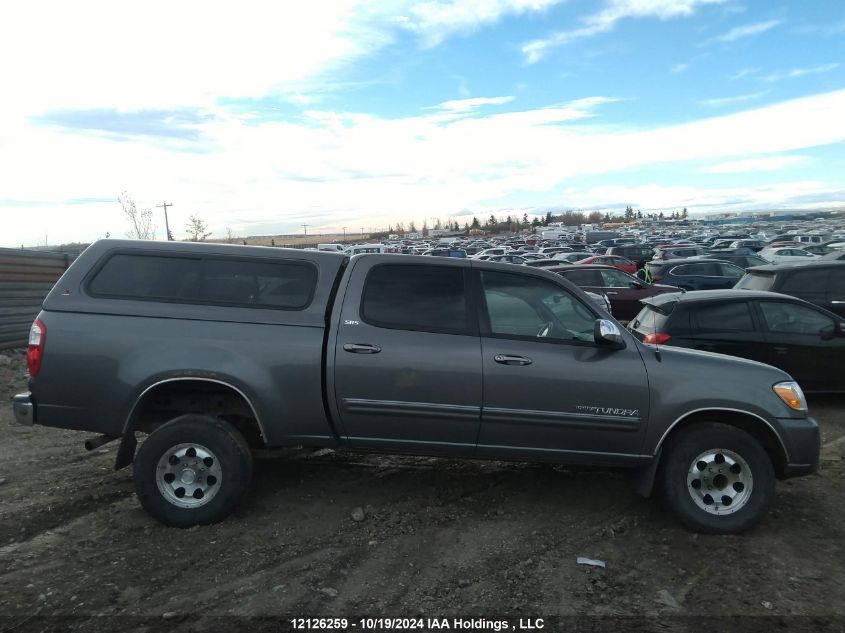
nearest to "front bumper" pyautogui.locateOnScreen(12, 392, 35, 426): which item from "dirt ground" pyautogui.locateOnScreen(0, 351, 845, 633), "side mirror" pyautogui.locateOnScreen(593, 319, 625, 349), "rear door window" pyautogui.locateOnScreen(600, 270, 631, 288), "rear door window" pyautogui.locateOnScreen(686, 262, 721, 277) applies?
"dirt ground" pyautogui.locateOnScreen(0, 351, 845, 633)

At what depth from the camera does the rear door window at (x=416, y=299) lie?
4.43 m

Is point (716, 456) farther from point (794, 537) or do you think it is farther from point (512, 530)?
point (512, 530)

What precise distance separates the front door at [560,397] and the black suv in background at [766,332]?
139 inches

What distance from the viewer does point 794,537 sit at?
14.2 ft

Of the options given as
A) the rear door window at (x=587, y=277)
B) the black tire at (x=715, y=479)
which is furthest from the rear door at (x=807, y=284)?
the black tire at (x=715, y=479)

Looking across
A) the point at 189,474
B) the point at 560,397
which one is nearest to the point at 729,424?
the point at 560,397

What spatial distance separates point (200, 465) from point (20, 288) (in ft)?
26.4

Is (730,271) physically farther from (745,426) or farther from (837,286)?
(745,426)

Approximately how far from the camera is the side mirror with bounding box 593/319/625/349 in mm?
4227

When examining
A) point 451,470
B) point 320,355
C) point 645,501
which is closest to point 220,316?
point 320,355

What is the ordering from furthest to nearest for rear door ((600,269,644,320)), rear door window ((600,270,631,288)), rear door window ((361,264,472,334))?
rear door window ((600,270,631,288)), rear door ((600,269,644,320)), rear door window ((361,264,472,334))

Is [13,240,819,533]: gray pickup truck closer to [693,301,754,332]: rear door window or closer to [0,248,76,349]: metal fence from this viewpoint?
[693,301,754,332]: rear door window

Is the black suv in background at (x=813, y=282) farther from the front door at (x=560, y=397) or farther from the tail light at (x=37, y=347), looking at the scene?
the tail light at (x=37, y=347)

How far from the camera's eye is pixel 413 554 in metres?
3.99
